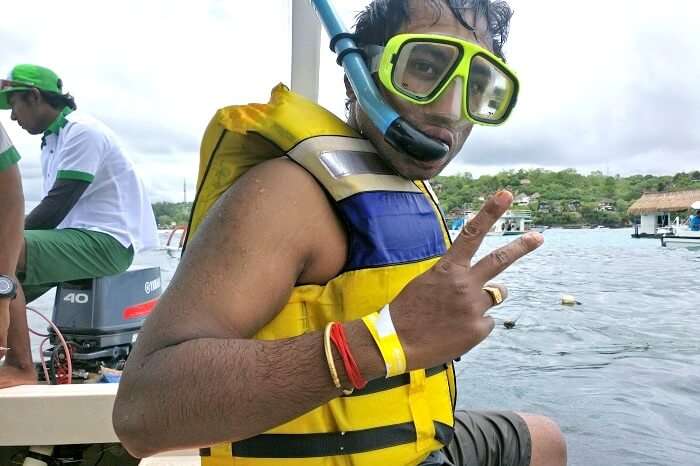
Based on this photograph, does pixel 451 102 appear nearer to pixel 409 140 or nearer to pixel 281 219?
pixel 409 140

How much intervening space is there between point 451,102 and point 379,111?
0.48ft

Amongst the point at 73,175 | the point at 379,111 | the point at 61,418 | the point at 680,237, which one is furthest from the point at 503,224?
the point at 680,237

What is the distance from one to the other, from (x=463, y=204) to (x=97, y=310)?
64.6 inches

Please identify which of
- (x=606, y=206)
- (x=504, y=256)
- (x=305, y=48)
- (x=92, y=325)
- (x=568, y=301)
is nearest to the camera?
(x=504, y=256)

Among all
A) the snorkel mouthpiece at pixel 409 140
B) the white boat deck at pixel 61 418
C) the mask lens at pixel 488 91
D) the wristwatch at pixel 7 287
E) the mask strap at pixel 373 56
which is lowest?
the white boat deck at pixel 61 418

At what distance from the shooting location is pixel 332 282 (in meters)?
0.97

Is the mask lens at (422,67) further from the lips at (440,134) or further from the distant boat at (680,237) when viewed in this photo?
the distant boat at (680,237)

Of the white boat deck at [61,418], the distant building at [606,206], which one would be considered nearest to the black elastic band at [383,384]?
the white boat deck at [61,418]

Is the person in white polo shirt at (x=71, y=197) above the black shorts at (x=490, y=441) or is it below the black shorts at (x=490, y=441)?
above

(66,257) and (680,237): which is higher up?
(66,257)

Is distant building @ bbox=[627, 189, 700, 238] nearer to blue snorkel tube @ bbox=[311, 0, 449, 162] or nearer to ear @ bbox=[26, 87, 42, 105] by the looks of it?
ear @ bbox=[26, 87, 42, 105]

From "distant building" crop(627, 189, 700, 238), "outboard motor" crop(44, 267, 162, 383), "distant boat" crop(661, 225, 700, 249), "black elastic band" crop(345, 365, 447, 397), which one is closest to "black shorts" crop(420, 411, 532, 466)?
"black elastic band" crop(345, 365, 447, 397)

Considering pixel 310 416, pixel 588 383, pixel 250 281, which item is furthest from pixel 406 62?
pixel 588 383

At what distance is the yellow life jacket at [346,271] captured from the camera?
942 millimetres
